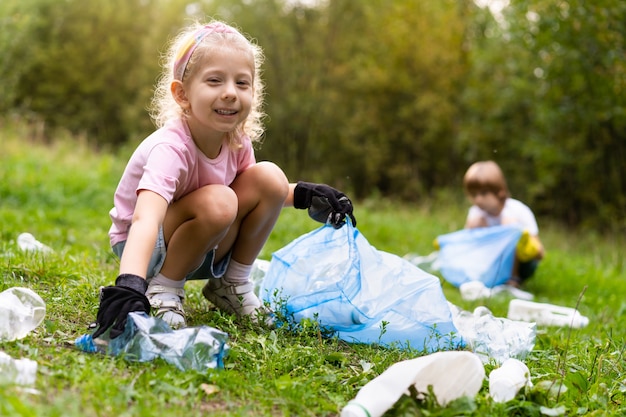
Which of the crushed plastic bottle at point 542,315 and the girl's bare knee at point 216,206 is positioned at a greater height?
the girl's bare knee at point 216,206

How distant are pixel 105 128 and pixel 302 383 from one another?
817 inches

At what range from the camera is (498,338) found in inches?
114

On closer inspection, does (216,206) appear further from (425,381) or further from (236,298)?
(425,381)

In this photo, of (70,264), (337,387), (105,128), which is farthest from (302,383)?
(105,128)

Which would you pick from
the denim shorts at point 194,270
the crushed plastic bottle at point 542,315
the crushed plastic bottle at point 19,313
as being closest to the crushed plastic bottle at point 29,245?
the denim shorts at point 194,270

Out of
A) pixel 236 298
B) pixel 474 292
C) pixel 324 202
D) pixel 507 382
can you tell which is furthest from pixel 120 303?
pixel 474 292

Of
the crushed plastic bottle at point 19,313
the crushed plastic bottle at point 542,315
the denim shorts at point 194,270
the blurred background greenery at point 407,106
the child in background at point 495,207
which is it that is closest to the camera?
the crushed plastic bottle at point 19,313

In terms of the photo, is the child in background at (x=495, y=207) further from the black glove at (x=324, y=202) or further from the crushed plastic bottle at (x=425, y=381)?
the crushed plastic bottle at (x=425, y=381)

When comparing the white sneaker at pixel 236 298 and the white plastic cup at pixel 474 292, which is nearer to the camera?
the white sneaker at pixel 236 298

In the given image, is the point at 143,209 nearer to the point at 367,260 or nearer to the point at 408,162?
the point at 367,260

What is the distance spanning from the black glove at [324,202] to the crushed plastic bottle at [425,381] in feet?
3.07

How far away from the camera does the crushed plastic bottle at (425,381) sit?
1.98 m

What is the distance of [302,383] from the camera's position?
2.20 meters

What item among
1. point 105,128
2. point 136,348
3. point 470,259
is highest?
point 136,348
